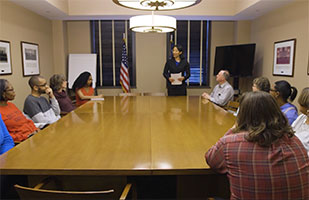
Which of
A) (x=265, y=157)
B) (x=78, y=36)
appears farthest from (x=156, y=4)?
(x=78, y=36)

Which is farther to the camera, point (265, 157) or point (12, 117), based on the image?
point (12, 117)

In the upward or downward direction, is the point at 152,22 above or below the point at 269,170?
above

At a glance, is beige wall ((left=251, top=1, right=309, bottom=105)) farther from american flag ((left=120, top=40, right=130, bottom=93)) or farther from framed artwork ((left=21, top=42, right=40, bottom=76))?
framed artwork ((left=21, top=42, right=40, bottom=76))

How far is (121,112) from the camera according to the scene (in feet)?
9.90

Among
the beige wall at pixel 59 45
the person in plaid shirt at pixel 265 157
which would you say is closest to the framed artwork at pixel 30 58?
the beige wall at pixel 59 45

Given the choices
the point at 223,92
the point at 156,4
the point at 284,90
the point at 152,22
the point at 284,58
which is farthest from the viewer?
the point at 284,58

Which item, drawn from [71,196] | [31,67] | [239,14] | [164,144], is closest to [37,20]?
[31,67]

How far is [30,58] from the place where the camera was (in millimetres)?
4871

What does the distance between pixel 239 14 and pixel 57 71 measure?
14.5 ft

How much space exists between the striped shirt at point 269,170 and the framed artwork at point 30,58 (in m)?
4.55

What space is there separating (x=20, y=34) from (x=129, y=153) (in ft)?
13.2

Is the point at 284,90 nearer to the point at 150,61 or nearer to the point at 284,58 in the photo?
the point at 284,58

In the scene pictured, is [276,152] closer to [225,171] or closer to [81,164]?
[225,171]

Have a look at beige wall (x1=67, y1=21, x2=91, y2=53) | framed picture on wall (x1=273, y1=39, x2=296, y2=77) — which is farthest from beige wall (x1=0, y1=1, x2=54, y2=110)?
framed picture on wall (x1=273, y1=39, x2=296, y2=77)
